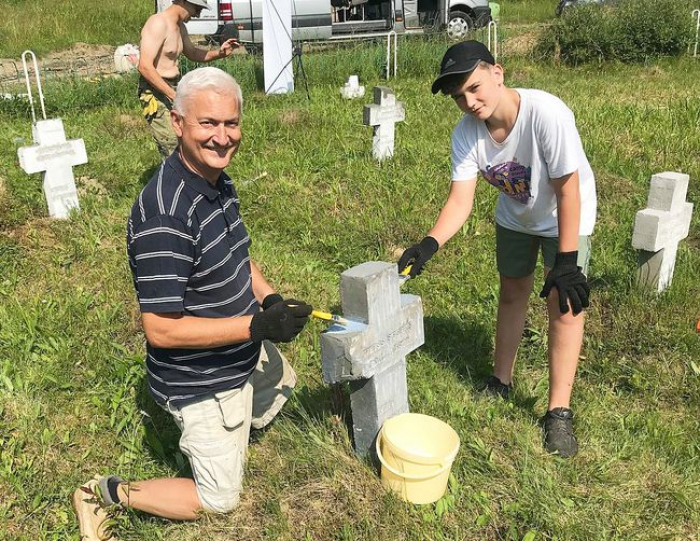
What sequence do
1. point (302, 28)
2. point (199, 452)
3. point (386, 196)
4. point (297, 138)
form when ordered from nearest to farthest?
point (199, 452) → point (386, 196) → point (297, 138) → point (302, 28)

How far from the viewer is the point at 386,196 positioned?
5539 millimetres

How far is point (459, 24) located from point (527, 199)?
12696mm

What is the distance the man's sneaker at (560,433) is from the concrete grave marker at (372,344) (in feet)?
2.14

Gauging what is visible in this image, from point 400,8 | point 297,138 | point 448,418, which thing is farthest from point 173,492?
point 400,8

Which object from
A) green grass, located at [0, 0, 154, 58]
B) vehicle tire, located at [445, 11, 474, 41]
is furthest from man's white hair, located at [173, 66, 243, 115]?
green grass, located at [0, 0, 154, 58]

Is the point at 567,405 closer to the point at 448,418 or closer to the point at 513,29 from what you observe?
the point at 448,418

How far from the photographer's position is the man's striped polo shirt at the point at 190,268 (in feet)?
6.92

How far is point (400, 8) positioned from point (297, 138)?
830 centimetres

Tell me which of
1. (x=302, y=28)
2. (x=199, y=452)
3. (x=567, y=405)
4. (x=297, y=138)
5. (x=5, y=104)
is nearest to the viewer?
(x=199, y=452)

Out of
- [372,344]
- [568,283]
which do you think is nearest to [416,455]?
[372,344]

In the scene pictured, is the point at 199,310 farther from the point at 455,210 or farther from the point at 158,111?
the point at 158,111

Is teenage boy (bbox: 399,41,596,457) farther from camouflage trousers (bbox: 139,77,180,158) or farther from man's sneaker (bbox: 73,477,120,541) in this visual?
camouflage trousers (bbox: 139,77,180,158)

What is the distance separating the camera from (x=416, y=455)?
2363 millimetres

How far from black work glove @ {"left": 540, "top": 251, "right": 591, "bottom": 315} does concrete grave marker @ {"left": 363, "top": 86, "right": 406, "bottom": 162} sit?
3.82 meters
